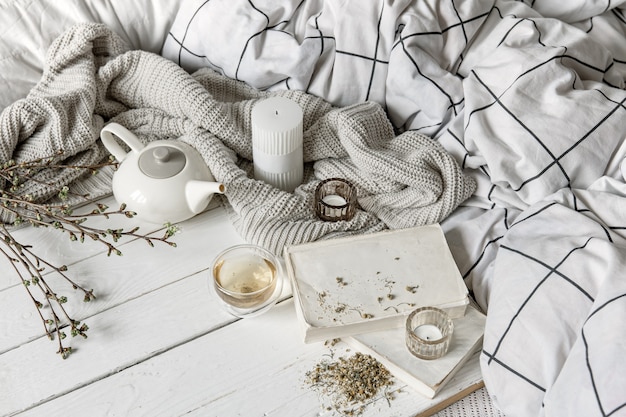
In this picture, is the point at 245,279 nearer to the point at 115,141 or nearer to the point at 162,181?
the point at 162,181

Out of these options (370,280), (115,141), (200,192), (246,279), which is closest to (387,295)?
(370,280)

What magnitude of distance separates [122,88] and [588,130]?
0.71 metres

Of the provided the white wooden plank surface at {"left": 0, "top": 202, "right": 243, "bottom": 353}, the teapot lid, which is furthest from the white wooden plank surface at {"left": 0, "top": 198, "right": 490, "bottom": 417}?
the teapot lid

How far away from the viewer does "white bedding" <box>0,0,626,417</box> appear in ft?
2.58

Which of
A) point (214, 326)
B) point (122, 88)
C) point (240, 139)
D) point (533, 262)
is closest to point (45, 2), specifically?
point (122, 88)

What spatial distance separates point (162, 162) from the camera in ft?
3.24

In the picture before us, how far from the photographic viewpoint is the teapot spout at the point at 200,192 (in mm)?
956

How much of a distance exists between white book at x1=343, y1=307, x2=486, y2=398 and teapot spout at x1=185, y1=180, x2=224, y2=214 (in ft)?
0.90

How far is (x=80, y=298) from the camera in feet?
3.06

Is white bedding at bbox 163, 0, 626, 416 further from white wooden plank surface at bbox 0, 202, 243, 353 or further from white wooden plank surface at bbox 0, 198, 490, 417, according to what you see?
white wooden plank surface at bbox 0, 202, 243, 353

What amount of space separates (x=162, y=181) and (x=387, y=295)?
1.15ft

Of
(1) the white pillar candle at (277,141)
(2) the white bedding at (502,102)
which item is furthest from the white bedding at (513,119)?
(1) the white pillar candle at (277,141)

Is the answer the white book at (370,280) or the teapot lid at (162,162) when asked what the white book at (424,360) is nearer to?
the white book at (370,280)

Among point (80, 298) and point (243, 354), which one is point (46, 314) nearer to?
point (80, 298)
